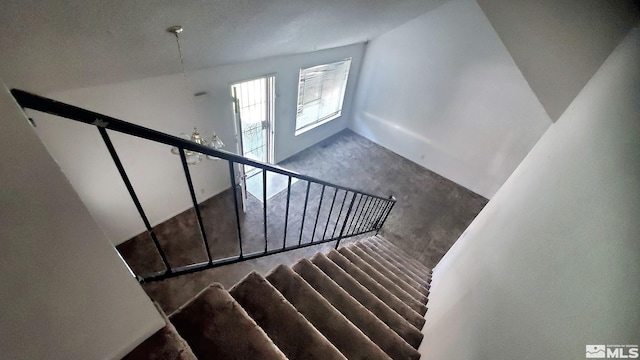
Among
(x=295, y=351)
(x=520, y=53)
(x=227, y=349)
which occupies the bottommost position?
(x=295, y=351)

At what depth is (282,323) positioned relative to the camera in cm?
131

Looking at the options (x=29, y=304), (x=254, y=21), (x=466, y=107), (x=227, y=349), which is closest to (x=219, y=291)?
(x=227, y=349)

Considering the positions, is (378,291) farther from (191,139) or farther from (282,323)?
(191,139)

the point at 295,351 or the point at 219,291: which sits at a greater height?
the point at 219,291

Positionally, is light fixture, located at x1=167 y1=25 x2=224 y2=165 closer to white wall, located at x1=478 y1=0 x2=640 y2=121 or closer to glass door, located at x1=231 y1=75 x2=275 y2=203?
glass door, located at x1=231 y1=75 x2=275 y2=203

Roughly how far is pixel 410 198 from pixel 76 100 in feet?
15.9

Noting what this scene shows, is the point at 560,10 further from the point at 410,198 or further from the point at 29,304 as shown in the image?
the point at 410,198

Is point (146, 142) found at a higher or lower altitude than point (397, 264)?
higher

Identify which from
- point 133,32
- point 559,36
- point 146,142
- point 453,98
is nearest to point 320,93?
point 453,98

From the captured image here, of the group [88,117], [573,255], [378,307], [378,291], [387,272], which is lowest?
[387,272]

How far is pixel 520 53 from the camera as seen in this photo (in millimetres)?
2041

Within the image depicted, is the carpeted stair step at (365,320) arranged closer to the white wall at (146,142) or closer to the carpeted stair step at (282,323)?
the carpeted stair step at (282,323)

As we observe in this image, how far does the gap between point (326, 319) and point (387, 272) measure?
1.43 meters

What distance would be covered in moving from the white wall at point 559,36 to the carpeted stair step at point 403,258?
2.32 metres
